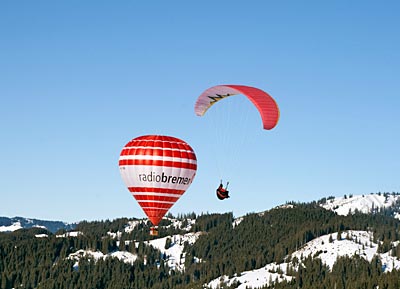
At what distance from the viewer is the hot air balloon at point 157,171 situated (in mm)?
93625

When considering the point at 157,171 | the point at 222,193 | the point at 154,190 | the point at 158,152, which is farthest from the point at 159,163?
the point at 222,193

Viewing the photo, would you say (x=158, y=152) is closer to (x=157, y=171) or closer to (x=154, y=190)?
(x=157, y=171)

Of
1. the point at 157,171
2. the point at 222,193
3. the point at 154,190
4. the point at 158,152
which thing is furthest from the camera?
the point at 158,152

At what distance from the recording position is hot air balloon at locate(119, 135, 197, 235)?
93.6 m

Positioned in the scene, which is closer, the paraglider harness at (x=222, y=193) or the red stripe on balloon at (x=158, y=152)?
the paraglider harness at (x=222, y=193)

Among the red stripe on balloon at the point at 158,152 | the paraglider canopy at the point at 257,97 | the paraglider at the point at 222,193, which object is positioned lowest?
the paraglider at the point at 222,193

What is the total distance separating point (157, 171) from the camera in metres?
93.6

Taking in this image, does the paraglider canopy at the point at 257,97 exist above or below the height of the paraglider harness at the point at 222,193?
above

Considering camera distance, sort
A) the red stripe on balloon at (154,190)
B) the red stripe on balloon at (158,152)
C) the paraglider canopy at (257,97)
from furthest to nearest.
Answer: the red stripe on balloon at (158,152) < the red stripe on balloon at (154,190) < the paraglider canopy at (257,97)

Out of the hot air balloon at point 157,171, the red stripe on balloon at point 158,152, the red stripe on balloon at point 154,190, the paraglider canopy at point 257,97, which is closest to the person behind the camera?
the paraglider canopy at point 257,97

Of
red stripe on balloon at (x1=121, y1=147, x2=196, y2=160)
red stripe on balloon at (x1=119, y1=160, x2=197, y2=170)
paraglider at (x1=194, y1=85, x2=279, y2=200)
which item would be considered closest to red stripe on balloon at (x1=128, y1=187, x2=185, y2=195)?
red stripe on balloon at (x1=119, y1=160, x2=197, y2=170)

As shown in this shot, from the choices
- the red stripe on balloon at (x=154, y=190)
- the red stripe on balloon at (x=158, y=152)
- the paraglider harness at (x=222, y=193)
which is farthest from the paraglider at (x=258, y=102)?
the red stripe on balloon at (x=154, y=190)

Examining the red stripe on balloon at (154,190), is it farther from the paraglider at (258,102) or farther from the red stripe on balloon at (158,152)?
the paraglider at (258,102)

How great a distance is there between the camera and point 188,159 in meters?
95.9
